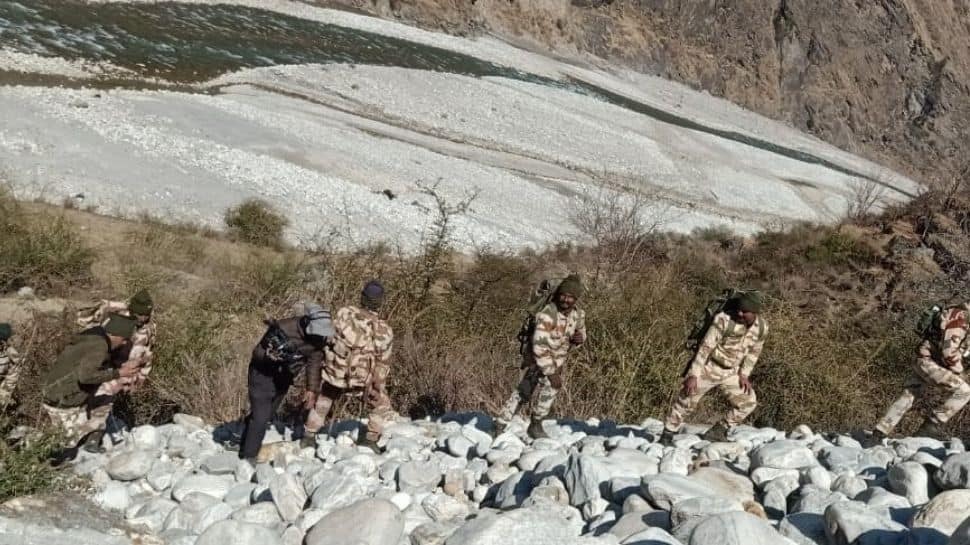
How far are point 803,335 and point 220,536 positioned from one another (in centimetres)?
810

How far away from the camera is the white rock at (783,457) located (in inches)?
208

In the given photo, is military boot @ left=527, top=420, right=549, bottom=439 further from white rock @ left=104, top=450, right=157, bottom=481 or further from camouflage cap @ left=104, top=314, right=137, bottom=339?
camouflage cap @ left=104, top=314, right=137, bottom=339

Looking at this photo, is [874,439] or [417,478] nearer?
[417,478]

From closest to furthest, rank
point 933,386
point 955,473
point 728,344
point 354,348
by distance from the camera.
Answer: point 955,473, point 354,348, point 728,344, point 933,386

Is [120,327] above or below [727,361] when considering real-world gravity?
below

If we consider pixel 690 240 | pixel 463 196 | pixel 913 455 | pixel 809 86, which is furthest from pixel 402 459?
pixel 809 86


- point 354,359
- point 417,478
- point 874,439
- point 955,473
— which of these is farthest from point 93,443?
point 874,439

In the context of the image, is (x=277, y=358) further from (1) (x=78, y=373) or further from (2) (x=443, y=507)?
(2) (x=443, y=507)

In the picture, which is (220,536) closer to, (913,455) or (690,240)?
(913,455)

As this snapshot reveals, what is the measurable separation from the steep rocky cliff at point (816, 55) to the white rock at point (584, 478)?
189ft

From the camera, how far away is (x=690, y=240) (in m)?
16.8

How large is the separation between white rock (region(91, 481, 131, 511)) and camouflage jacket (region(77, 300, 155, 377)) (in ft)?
3.60

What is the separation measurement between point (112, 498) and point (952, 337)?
6.40 m

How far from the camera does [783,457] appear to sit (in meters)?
5.33
